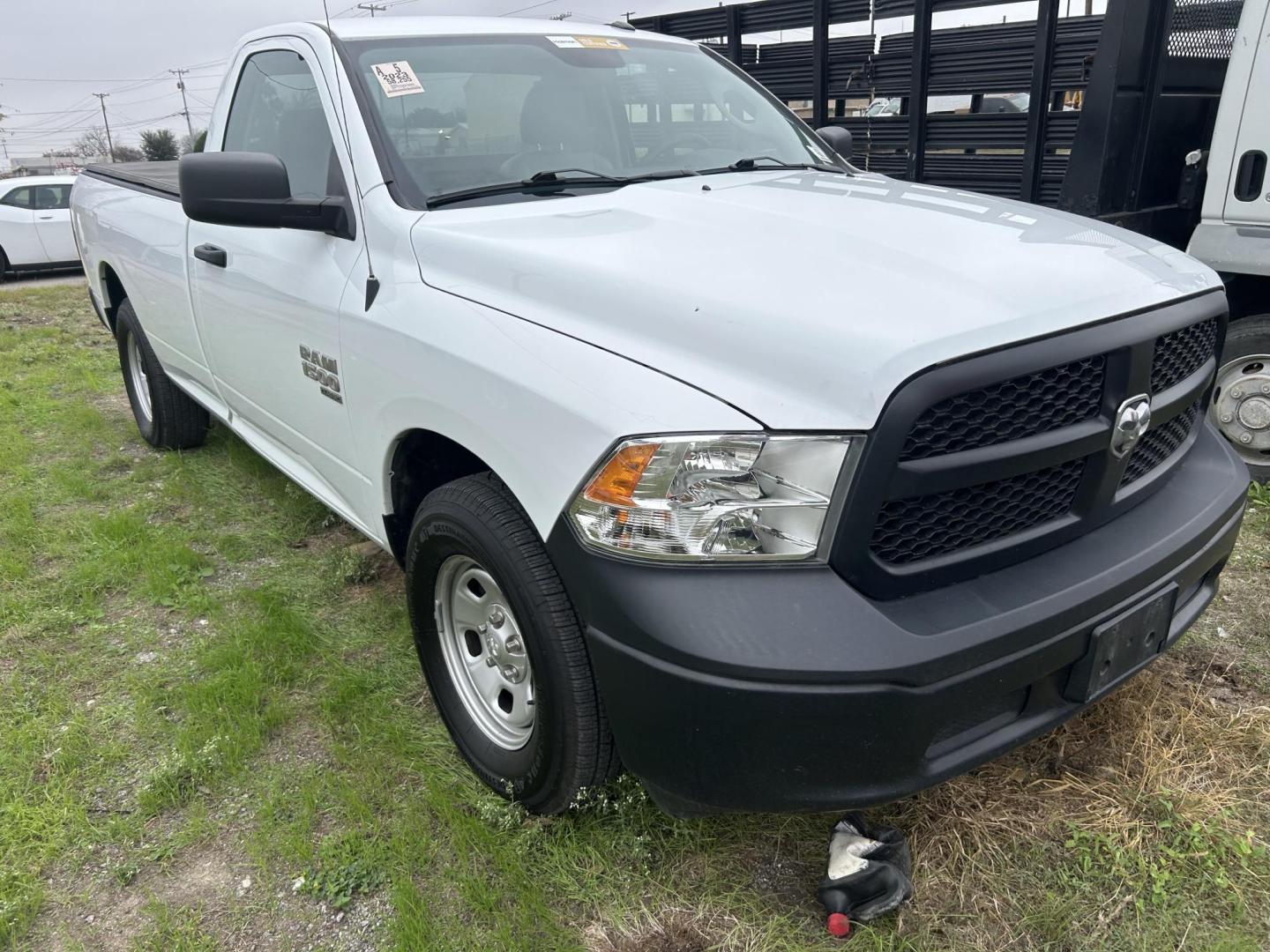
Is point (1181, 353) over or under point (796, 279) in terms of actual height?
under

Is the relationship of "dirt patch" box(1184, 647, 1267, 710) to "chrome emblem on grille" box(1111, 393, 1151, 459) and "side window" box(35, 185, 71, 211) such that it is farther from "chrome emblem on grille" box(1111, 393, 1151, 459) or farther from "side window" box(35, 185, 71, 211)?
"side window" box(35, 185, 71, 211)

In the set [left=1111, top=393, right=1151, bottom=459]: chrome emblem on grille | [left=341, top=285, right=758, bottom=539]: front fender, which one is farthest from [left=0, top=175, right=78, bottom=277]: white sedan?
[left=1111, top=393, right=1151, bottom=459]: chrome emblem on grille

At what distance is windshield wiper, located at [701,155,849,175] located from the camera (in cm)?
316

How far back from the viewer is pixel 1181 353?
225 centimetres

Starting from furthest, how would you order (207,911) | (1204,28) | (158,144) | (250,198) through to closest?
1. (158,144)
2. (1204,28)
3. (250,198)
4. (207,911)

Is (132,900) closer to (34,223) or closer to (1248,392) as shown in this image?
(1248,392)

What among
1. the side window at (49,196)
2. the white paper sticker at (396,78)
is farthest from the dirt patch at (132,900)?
the side window at (49,196)

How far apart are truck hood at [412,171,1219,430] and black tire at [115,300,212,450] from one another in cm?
320

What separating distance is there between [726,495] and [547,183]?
4.83ft

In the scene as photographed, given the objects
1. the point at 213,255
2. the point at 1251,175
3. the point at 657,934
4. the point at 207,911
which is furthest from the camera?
the point at 1251,175

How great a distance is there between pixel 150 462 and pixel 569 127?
355cm

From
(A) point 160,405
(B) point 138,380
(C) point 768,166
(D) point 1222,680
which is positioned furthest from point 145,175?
(D) point 1222,680

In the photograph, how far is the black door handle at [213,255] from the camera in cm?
347

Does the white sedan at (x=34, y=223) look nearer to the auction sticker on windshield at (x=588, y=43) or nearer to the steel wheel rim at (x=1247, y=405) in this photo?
the auction sticker on windshield at (x=588, y=43)
